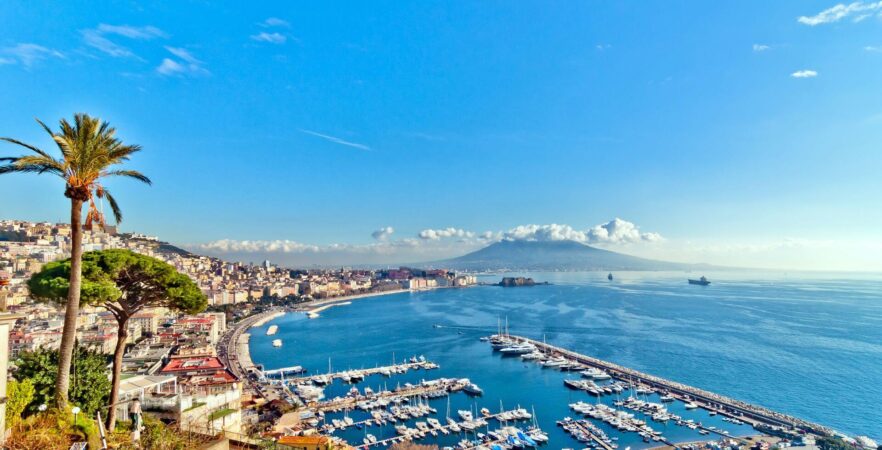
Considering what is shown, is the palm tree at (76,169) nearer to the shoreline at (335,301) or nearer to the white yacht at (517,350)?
the white yacht at (517,350)

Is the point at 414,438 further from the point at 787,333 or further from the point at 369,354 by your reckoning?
the point at 787,333

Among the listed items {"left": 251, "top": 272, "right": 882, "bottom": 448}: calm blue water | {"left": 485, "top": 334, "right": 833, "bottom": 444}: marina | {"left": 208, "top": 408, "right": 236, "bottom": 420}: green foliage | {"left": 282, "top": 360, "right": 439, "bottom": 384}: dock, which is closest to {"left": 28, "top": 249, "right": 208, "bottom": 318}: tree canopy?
{"left": 208, "top": 408, "right": 236, "bottom": 420}: green foliage

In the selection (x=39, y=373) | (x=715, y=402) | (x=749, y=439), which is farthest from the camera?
(x=715, y=402)

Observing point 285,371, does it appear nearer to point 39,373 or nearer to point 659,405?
point 659,405

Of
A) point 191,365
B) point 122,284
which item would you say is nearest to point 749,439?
point 122,284

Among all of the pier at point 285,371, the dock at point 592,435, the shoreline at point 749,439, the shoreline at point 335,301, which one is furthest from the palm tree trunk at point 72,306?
the shoreline at point 335,301

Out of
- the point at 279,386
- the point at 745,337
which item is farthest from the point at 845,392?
the point at 279,386
